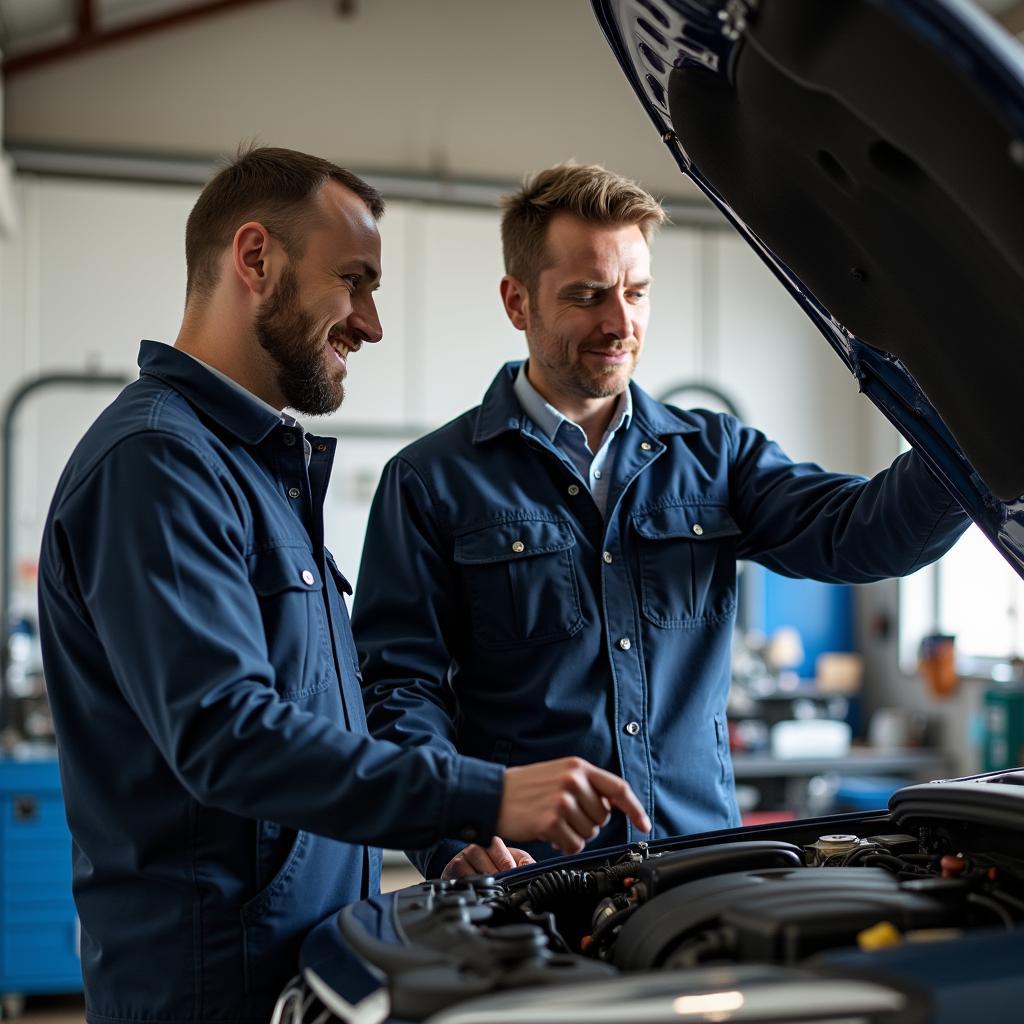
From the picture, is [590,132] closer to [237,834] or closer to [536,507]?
[536,507]

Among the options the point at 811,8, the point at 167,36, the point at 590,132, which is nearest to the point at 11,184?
the point at 167,36

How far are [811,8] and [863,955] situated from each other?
2.63 feet

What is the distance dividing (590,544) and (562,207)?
564mm

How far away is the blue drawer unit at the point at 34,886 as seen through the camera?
14.4 ft

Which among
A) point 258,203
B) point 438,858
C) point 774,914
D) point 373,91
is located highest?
point 373,91

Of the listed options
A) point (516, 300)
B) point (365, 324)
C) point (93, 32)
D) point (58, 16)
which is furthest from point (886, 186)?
point (58, 16)

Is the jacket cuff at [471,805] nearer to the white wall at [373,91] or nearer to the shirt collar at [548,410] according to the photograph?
the shirt collar at [548,410]

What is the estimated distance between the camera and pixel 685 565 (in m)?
2.04

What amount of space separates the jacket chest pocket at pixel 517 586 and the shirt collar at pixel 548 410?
0.20m

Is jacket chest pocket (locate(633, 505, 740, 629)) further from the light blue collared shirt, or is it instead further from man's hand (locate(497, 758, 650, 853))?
man's hand (locate(497, 758, 650, 853))

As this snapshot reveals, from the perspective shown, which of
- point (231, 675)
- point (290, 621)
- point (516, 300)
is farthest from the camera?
point (516, 300)

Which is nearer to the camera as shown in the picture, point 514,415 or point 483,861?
point 483,861

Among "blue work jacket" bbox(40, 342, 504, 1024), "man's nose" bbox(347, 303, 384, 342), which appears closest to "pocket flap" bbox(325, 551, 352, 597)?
"blue work jacket" bbox(40, 342, 504, 1024)

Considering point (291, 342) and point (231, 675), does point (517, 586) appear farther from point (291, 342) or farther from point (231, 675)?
point (231, 675)
